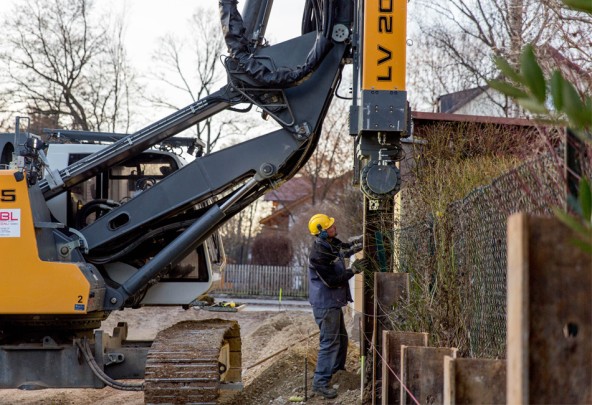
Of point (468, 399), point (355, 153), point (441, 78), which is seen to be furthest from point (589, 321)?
point (441, 78)

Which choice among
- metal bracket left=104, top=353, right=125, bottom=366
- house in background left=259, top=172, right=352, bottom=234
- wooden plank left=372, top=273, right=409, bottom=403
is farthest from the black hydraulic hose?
house in background left=259, top=172, right=352, bottom=234

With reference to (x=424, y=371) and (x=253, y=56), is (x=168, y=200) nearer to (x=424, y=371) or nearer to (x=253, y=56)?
(x=253, y=56)

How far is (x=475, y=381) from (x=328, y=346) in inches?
260

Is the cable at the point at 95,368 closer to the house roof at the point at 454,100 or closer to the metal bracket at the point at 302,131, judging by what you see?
the metal bracket at the point at 302,131

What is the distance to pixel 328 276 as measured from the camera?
32.0ft

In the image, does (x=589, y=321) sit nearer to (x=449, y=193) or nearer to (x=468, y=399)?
(x=468, y=399)

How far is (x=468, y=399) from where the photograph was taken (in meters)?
3.06

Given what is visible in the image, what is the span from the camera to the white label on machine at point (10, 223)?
8117 millimetres

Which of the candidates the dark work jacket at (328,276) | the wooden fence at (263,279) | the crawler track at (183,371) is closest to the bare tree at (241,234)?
the wooden fence at (263,279)

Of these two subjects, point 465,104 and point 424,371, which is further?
point 465,104

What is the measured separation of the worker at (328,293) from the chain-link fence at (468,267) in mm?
2096

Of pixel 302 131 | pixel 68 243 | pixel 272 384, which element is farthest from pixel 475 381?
pixel 272 384

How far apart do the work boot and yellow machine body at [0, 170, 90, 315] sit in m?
2.76

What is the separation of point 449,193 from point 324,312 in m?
2.60
